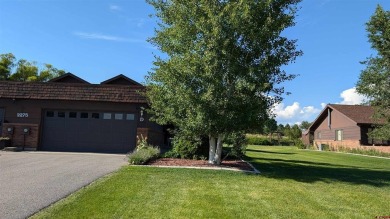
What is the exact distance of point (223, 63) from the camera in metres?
13.4

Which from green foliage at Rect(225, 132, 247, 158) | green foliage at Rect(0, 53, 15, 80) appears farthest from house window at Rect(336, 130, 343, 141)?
green foliage at Rect(0, 53, 15, 80)

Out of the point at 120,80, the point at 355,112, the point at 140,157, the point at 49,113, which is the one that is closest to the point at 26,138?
the point at 49,113

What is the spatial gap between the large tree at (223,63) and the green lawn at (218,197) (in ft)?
7.39

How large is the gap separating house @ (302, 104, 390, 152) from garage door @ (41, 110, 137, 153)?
22.3 m

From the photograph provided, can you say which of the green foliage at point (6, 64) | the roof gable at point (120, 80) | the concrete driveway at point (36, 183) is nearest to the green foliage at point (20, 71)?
the green foliage at point (6, 64)

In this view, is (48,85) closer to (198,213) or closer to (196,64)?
(196,64)

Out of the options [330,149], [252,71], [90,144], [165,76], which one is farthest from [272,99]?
[330,149]

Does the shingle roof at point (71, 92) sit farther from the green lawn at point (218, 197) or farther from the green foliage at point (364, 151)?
the green foliage at point (364, 151)

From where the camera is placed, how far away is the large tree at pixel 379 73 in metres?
25.8

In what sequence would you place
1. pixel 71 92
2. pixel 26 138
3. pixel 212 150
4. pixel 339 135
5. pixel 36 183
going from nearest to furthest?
1. pixel 36 183
2. pixel 212 150
3. pixel 26 138
4. pixel 71 92
5. pixel 339 135

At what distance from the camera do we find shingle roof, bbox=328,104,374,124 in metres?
38.1

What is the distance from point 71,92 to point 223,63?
11.3 meters

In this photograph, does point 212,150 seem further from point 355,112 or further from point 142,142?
point 355,112

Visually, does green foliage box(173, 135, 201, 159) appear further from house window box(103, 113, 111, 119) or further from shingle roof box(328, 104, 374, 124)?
shingle roof box(328, 104, 374, 124)
